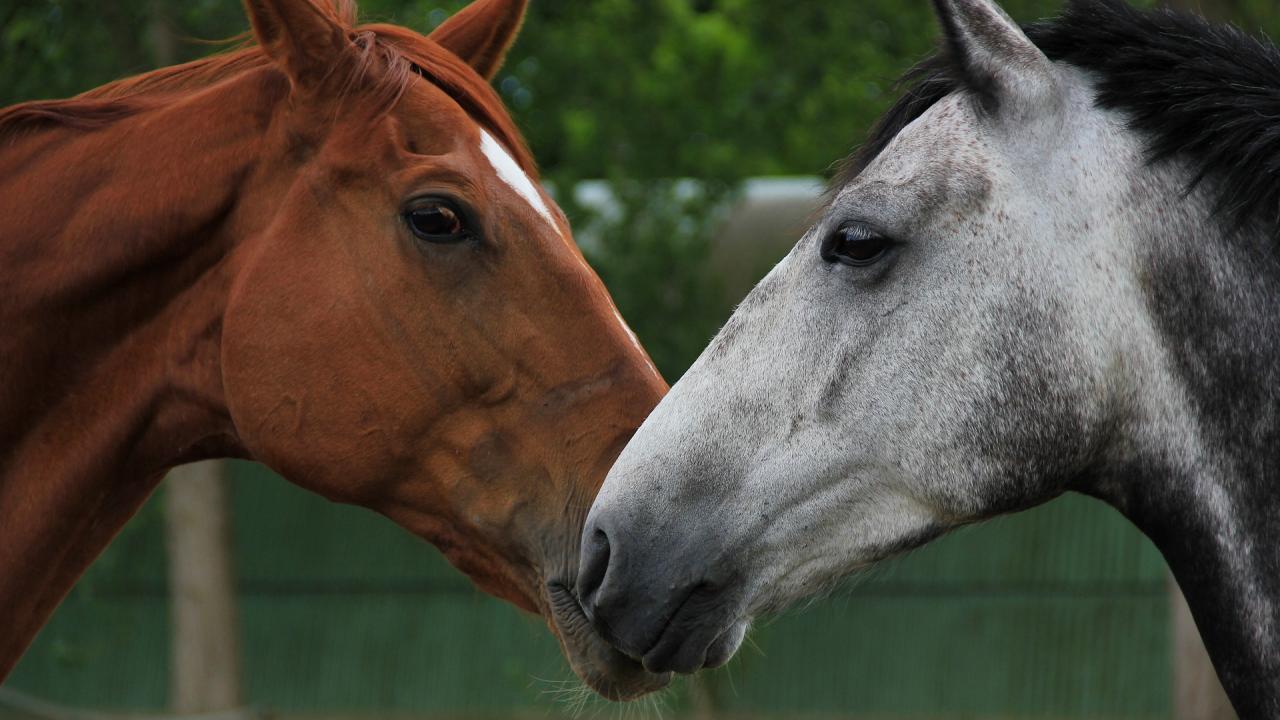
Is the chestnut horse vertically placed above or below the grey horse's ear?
below

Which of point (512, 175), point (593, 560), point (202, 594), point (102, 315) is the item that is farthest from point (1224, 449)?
point (202, 594)

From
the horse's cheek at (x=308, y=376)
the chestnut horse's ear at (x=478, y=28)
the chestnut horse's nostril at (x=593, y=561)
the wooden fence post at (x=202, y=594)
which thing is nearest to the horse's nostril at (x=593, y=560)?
the chestnut horse's nostril at (x=593, y=561)

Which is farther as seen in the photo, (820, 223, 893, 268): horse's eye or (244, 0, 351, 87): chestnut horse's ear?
(244, 0, 351, 87): chestnut horse's ear

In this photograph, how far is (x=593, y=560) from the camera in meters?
2.63

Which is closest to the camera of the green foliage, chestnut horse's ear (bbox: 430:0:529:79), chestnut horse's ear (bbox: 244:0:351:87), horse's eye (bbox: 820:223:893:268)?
horse's eye (bbox: 820:223:893:268)

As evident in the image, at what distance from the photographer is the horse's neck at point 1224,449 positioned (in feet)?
7.86

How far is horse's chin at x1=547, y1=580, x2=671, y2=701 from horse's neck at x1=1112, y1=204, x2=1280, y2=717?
3.63 ft

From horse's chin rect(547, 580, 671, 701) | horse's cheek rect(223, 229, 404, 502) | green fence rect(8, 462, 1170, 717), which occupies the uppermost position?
horse's cheek rect(223, 229, 404, 502)

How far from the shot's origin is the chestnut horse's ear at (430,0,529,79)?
3.69 m

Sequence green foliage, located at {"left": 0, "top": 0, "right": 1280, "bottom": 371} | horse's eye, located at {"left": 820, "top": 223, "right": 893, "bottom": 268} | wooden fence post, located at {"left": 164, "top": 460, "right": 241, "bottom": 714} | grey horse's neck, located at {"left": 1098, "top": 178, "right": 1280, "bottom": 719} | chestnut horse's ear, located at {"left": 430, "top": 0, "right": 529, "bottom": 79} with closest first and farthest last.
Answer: grey horse's neck, located at {"left": 1098, "top": 178, "right": 1280, "bottom": 719}
horse's eye, located at {"left": 820, "top": 223, "right": 893, "bottom": 268}
chestnut horse's ear, located at {"left": 430, "top": 0, "right": 529, "bottom": 79}
wooden fence post, located at {"left": 164, "top": 460, "right": 241, "bottom": 714}
green foliage, located at {"left": 0, "top": 0, "right": 1280, "bottom": 371}

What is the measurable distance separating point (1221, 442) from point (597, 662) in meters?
1.34

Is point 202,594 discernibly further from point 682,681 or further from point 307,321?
point 307,321

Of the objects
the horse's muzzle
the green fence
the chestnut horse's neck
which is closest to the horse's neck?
the horse's muzzle

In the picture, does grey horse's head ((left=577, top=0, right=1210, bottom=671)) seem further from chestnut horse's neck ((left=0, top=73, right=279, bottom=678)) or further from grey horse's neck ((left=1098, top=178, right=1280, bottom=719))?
chestnut horse's neck ((left=0, top=73, right=279, bottom=678))
